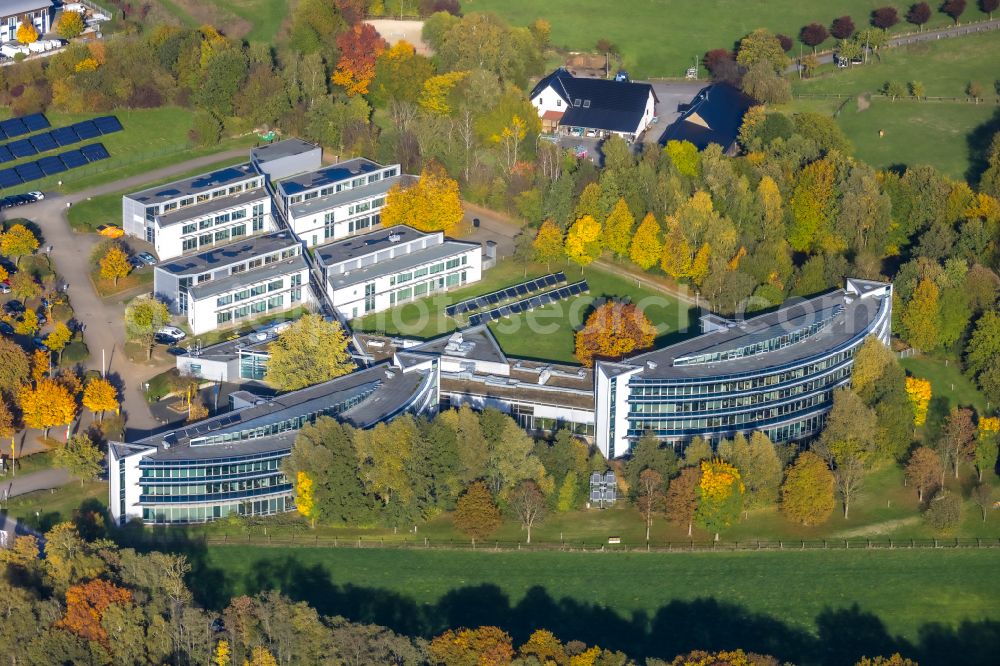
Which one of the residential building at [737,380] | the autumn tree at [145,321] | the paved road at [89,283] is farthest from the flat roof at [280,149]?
the residential building at [737,380]

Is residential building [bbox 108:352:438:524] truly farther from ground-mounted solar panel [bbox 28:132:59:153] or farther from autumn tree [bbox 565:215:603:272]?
ground-mounted solar panel [bbox 28:132:59:153]

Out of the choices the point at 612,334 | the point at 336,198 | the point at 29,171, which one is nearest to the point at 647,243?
the point at 612,334

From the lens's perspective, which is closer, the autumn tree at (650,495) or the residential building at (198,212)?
the autumn tree at (650,495)

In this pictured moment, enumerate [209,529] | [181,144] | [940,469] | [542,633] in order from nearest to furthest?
[542,633]
[209,529]
[940,469]
[181,144]

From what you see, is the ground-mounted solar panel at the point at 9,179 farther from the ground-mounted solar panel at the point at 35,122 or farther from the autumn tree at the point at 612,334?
the autumn tree at the point at 612,334

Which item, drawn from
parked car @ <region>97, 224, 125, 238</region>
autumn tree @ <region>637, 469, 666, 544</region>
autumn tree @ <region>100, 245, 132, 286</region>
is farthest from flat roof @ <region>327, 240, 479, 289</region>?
autumn tree @ <region>637, 469, 666, 544</region>

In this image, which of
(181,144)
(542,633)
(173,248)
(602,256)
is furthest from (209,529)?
(181,144)

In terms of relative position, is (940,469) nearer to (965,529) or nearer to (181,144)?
(965,529)
